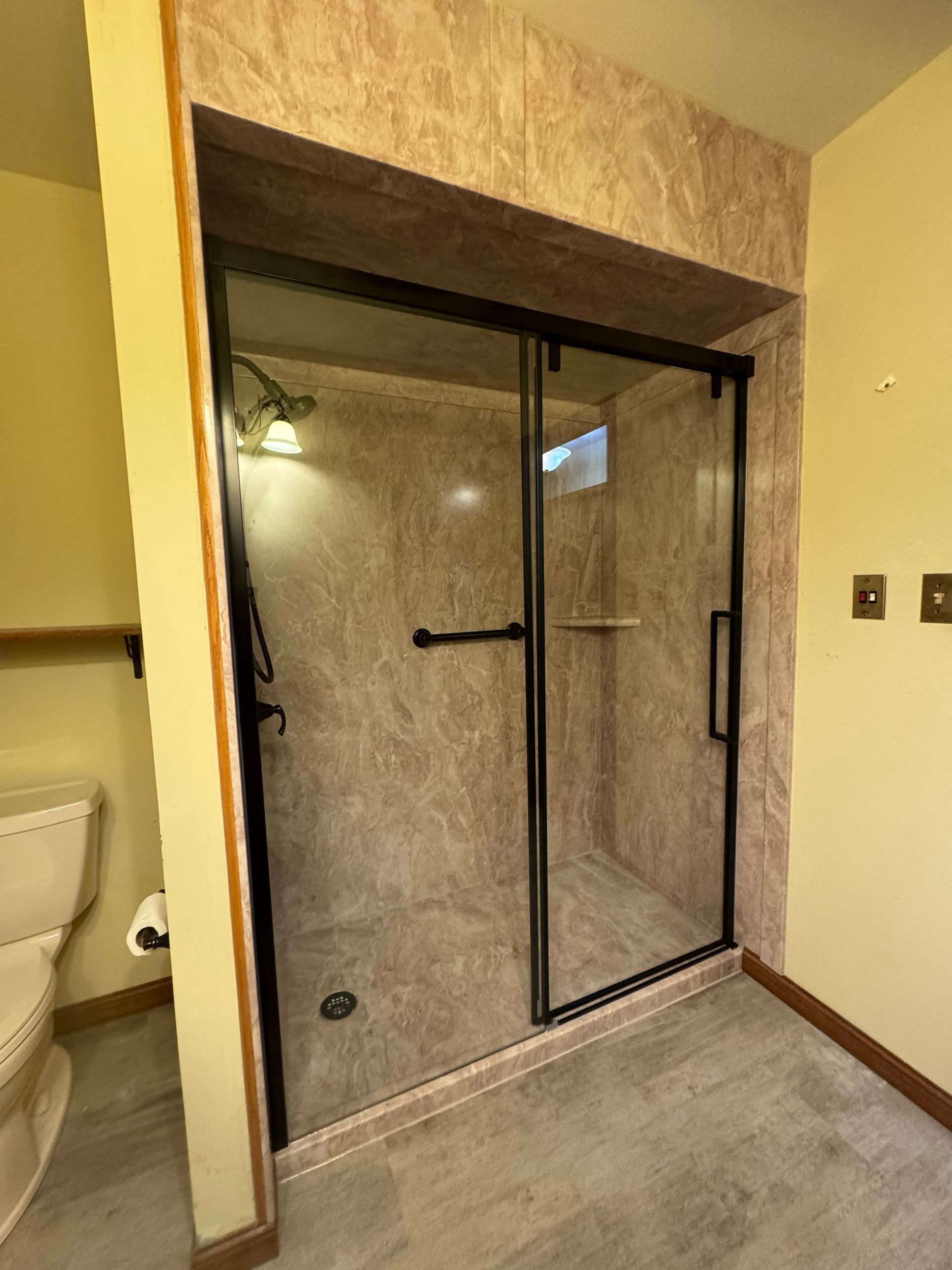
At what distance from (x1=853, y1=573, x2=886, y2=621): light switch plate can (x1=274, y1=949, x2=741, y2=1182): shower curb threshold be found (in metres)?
1.20

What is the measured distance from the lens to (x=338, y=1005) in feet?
5.24

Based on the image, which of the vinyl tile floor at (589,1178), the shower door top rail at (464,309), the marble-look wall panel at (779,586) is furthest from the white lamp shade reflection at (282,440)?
the vinyl tile floor at (589,1178)

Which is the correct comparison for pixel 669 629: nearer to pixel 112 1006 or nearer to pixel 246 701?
pixel 246 701

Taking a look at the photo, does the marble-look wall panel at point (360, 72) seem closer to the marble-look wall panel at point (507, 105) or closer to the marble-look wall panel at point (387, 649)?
the marble-look wall panel at point (507, 105)

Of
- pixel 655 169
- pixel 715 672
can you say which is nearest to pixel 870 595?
pixel 715 672

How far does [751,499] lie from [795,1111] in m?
1.66

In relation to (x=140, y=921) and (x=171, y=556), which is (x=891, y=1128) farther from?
(x=171, y=556)

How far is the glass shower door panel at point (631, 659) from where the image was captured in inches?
68.2

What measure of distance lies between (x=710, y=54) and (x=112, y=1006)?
296 cm

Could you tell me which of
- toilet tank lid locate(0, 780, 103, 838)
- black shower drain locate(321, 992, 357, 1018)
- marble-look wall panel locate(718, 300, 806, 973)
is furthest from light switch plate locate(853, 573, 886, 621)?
toilet tank lid locate(0, 780, 103, 838)

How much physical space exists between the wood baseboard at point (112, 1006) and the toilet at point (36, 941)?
0.08 m

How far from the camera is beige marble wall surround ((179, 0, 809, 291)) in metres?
0.92

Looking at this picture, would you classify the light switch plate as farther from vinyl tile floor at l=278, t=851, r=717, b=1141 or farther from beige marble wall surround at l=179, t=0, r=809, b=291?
vinyl tile floor at l=278, t=851, r=717, b=1141

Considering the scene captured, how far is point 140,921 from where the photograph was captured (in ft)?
3.59
